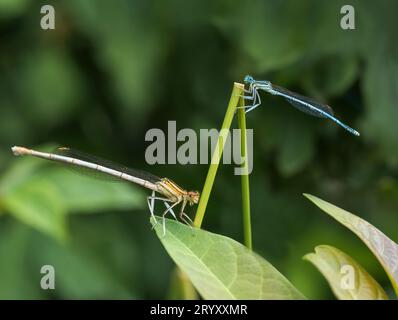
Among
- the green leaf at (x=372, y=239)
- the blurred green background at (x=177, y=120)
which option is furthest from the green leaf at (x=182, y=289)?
the blurred green background at (x=177, y=120)

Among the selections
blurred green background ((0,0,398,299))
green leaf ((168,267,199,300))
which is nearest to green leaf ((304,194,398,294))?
green leaf ((168,267,199,300))

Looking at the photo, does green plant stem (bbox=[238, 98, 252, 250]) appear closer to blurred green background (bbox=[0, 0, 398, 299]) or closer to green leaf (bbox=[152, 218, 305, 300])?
green leaf (bbox=[152, 218, 305, 300])

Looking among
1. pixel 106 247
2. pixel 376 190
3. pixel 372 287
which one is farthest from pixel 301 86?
pixel 372 287

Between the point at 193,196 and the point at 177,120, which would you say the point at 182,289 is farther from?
the point at 177,120

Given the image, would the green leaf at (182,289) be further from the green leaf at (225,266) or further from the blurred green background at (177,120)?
the blurred green background at (177,120)

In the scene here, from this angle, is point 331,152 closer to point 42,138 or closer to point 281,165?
point 281,165
